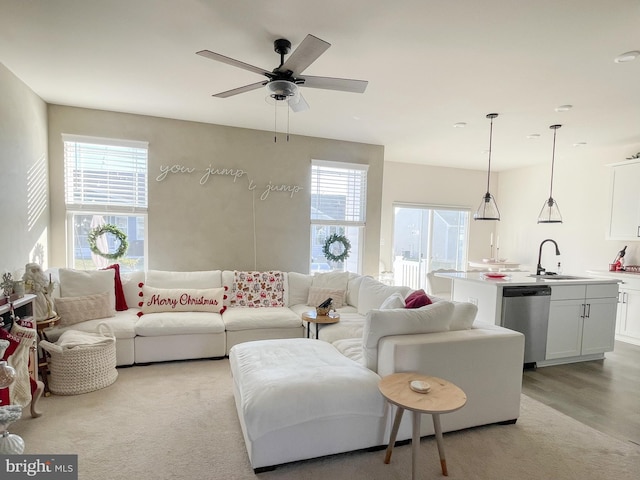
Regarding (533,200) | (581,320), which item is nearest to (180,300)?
(581,320)

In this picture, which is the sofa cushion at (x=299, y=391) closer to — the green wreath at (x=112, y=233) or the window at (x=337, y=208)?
the green wreath at (x=112, y=233)

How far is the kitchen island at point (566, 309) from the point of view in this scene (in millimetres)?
3566

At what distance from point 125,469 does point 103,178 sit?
3418 millimetres

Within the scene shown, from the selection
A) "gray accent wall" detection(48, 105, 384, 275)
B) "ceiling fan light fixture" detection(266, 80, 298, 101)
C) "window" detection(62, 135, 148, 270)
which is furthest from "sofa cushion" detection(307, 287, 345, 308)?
"ceiling fan light fixture" detection(266, 80, 298, 101)

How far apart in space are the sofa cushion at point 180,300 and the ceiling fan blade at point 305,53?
263 centimetres

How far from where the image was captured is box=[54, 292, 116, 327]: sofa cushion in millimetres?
3311

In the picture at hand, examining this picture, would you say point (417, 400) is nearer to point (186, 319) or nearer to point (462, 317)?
point (462, 317)

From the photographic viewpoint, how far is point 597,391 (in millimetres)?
3131

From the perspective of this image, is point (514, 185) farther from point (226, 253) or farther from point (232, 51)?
point (232, 51)

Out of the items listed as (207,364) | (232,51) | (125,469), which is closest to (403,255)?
(207,364)

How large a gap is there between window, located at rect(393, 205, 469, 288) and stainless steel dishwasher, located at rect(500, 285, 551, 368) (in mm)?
3288

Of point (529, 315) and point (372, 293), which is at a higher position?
point (372, 293)

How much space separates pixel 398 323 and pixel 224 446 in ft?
4.54

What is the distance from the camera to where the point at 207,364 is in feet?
11.6
